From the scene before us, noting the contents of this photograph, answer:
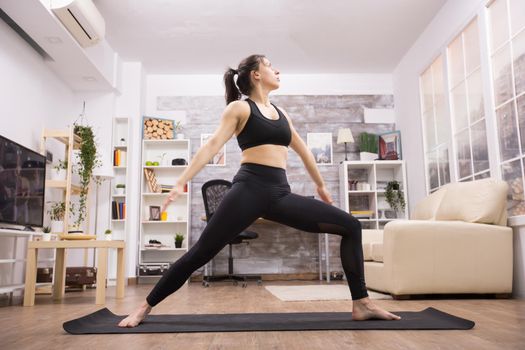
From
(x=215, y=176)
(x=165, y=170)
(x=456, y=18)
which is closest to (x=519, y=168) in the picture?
(x=456, y=18)

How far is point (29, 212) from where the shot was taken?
4.33 meters

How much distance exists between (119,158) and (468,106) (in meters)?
4.46

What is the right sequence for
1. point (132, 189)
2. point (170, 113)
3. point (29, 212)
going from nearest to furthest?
point (29, 212) < point (132, 189) < point (170, 113)

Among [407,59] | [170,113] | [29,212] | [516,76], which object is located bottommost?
[29,212]

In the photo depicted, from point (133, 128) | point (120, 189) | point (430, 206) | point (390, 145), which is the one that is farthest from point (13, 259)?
point (390, 145)

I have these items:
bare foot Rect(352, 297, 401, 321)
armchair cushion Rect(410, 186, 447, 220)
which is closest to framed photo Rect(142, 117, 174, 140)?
armchair cushion Rect(410, 186, 447, 220)

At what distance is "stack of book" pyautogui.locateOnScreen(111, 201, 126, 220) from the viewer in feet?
21.5

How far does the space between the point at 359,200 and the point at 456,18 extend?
9.33 feet

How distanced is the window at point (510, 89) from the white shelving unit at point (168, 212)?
4050mm

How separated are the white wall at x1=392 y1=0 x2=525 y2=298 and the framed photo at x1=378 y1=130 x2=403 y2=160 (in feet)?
0.30

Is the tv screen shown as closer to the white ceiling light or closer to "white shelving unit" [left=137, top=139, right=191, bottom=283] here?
the white ceiling light

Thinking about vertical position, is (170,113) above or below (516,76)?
above

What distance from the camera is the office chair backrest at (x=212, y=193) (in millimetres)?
5762

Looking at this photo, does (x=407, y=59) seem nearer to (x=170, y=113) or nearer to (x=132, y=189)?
(x=170, y=113)
